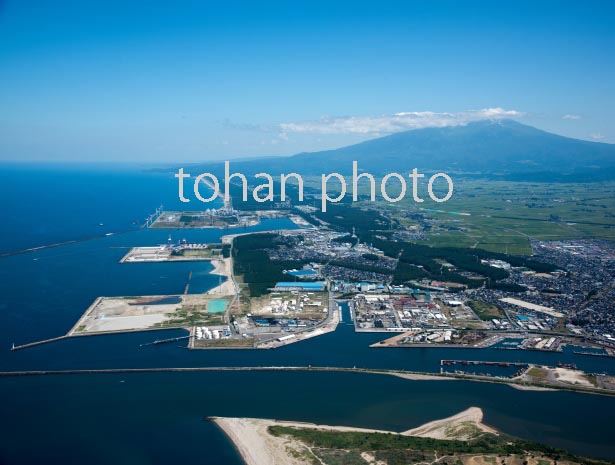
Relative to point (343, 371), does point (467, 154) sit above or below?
above

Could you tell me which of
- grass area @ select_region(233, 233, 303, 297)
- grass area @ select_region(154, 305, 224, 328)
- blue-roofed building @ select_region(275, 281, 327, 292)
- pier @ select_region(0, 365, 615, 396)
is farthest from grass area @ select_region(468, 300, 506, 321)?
grass area @ select_region(154, 305, 224, 328)

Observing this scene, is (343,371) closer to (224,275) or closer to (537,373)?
(537,373)

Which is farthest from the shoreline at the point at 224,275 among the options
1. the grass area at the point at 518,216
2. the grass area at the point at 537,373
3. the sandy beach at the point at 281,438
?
the grass area at the point at 518,216

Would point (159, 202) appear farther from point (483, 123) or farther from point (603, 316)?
point (483, 123)

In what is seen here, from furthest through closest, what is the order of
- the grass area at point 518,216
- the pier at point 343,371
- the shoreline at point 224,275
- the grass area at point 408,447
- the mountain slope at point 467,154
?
the mountain slope at point 467,154
the grass area at point 518,216
the shoreline at point 224,275
the pier at point 343,371
the grass area at point 408,447

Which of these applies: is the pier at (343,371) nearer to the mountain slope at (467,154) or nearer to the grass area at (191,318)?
the grass area at (191,318)

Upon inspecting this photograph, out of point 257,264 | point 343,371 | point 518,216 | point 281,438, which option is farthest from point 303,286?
point 518,216
